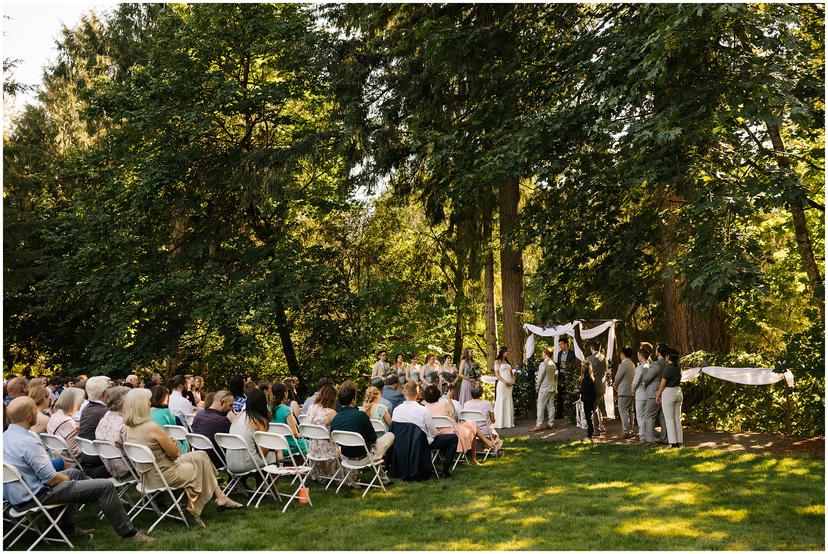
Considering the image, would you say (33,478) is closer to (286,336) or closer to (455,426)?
(455,426)

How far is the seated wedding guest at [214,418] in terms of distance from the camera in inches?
323

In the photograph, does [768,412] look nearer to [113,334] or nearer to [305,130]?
[305,130]

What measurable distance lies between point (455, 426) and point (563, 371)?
18.8 ft

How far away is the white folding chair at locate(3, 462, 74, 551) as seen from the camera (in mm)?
5957

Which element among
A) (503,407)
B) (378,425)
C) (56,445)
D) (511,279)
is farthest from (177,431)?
(511,279)

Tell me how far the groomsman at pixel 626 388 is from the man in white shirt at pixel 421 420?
14.0ft

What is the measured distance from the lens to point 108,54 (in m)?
24.0

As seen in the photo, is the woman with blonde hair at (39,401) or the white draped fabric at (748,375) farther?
the white draped fabric at (748,375)

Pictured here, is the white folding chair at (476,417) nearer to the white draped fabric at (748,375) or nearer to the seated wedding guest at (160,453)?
the white draped fabric at (748,375)

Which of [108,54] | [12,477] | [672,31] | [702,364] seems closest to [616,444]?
[702,364]

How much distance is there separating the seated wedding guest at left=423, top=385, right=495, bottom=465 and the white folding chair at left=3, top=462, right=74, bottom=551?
4.76 meters

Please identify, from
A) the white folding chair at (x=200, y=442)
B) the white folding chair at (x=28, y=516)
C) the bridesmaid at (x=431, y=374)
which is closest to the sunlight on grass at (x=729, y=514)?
the white folding chair at (x=200, y=442)

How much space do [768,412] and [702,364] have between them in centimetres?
270

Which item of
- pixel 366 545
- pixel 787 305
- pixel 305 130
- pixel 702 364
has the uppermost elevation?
pixel 305 130
